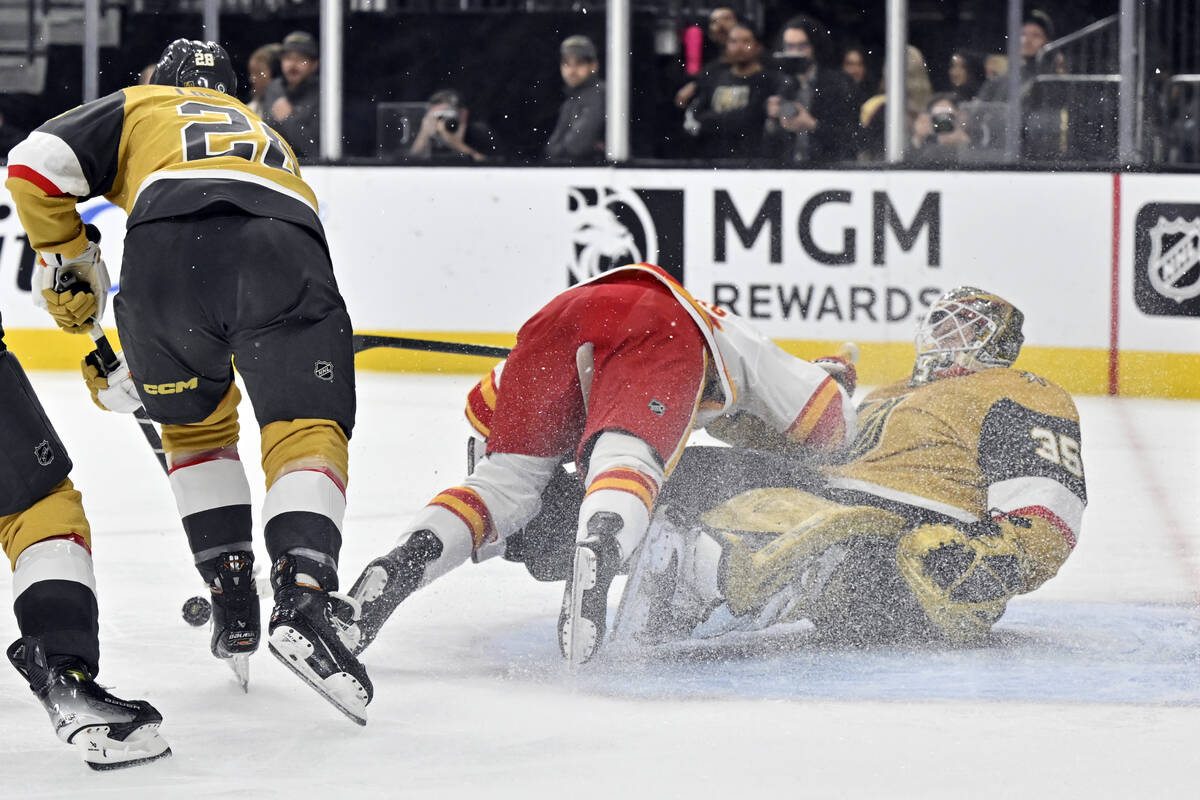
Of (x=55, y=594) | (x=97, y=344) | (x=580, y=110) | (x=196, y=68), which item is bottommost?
(x=55, y=594)

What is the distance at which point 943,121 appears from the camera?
22.5 feet

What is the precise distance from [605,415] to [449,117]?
4.62m

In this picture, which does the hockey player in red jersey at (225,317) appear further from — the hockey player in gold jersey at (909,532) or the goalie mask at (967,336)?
the goalie mask at (967,336)

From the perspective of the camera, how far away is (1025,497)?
9.98ft

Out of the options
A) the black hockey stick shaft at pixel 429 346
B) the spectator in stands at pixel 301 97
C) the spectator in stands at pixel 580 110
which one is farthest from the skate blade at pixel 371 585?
the spectator in stands at pixel 301 97

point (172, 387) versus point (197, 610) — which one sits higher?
point (172, 387)

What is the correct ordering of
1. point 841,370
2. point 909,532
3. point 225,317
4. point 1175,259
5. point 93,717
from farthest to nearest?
point 1175,259
point 841,370
point 909,532
point 225,317
point 93,717

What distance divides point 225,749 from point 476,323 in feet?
15.9

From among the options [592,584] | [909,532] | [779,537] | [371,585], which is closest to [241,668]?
[371,585]

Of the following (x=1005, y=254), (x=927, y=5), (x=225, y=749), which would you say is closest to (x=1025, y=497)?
(x=225, y=749)

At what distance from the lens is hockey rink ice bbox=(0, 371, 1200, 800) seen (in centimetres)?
228

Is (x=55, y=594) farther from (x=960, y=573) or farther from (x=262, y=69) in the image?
(x=262, y=69)

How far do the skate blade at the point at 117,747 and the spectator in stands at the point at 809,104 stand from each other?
493 cm

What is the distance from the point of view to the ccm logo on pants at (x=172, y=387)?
2.62 metres
